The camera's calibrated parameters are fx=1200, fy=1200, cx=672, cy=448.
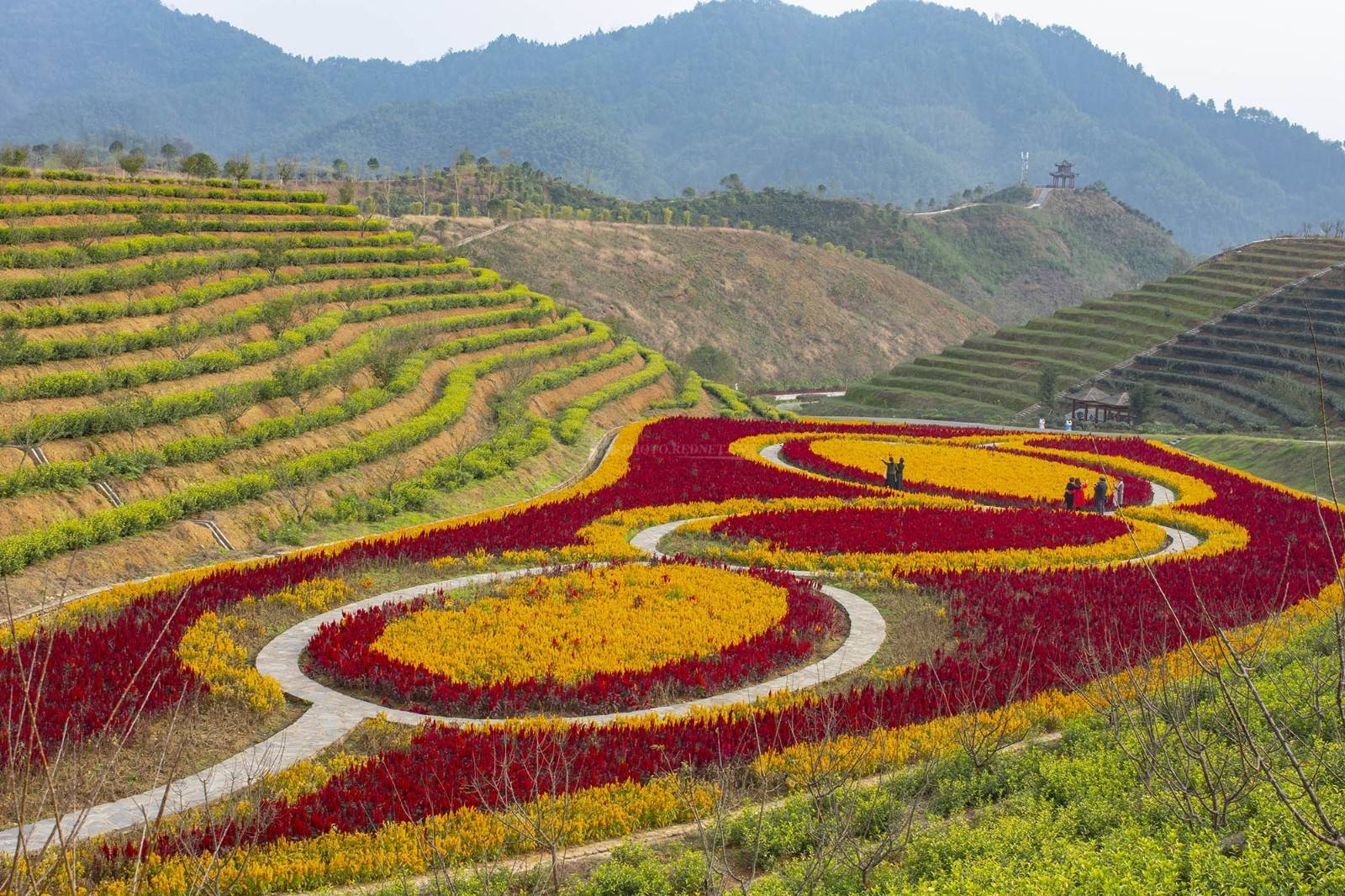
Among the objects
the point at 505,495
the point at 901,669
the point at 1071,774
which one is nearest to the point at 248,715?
the point at 901,669

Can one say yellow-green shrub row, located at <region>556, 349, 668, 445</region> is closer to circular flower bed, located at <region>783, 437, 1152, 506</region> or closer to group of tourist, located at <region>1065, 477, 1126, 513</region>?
circular flower bed, located at <region>783, 437, 1152, 506</region>

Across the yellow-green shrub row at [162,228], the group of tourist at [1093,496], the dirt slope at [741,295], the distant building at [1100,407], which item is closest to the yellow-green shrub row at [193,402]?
the yellow-green shrub row at [162,228]

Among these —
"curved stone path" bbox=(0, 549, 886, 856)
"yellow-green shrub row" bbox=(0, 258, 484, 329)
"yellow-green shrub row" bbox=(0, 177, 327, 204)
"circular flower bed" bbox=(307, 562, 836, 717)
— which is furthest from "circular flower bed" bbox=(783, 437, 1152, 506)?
"yellow-green shrub row" bbox=(0, 177, 327, 204)

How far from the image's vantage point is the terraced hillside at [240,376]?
23375 millimetres

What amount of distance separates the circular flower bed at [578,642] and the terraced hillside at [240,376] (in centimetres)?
413

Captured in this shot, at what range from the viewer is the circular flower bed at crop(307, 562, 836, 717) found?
49.4ft

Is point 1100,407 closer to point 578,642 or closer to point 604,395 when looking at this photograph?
point 604,395

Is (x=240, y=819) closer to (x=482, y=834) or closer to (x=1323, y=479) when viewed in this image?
(x=482, y=834)

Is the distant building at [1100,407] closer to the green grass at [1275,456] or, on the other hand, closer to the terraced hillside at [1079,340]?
the terraced hillside at [1079,340]

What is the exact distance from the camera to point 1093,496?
30.6m

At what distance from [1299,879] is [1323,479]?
34.8m

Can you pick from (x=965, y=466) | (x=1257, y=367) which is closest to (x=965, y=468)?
(x=965, y=466)

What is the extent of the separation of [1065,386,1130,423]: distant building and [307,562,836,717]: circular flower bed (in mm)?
45177

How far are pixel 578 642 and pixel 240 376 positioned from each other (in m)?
19.3
